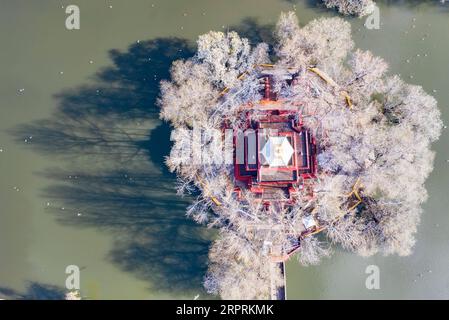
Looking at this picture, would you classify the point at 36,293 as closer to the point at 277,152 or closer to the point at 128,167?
the point at 128,167

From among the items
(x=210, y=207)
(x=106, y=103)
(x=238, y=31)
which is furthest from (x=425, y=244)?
(x=106, y=103)

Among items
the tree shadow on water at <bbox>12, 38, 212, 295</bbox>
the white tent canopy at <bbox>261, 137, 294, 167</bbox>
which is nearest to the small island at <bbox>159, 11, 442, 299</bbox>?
the white tent canopy at <bbox>261, 137, 294, 167</bbox>

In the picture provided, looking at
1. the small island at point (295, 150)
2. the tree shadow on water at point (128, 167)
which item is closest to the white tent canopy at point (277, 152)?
the small island at point (295, 150)

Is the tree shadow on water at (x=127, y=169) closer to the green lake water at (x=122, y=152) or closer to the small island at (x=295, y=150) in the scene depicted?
the green lake water at (x=122, y=152)

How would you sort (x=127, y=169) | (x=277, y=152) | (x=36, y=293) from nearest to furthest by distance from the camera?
(x=277, y=152) → (x=36, y=293) → (x=127, y=169)

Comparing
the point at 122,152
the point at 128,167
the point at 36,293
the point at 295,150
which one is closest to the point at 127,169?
the point at 128,167
